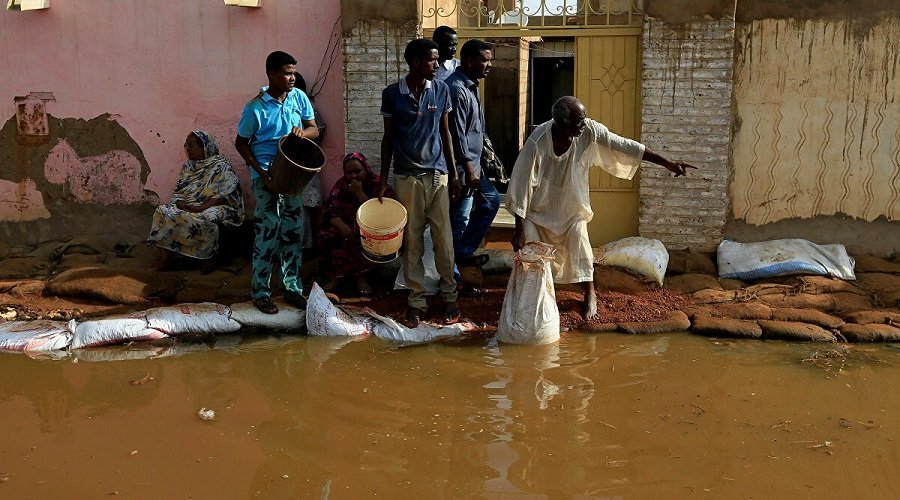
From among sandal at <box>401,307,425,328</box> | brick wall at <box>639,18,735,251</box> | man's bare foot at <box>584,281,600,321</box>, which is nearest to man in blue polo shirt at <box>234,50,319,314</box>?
sandal at <box>401,307,425,328</box>

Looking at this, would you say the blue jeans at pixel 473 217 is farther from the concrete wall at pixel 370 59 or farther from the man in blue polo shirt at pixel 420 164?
the concrete wall at pixel 370 59

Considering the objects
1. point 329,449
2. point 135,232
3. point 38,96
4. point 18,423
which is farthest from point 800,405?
point 38,96

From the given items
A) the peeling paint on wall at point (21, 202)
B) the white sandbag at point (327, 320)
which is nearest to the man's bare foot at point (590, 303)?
the white sandbag at point (327, 320)

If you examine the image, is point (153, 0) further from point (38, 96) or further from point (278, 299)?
point (278, 299)

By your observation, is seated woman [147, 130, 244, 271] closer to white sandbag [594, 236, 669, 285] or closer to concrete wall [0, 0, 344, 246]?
concrete wall [0, 0, 344, 246]

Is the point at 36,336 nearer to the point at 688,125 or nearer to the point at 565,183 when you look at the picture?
the point at 565,183

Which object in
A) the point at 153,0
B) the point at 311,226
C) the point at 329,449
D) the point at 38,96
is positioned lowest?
the point at 329,449

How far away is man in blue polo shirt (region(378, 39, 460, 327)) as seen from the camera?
A: 19.4 feet

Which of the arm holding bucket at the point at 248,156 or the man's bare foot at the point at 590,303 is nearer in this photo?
the arm holding bucket at the point at 248,156

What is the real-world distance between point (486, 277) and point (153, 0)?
12.6ft

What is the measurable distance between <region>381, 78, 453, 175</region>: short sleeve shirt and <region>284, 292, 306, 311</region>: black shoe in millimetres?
1179

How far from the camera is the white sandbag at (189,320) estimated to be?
233 inches

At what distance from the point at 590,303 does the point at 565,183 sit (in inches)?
33.7

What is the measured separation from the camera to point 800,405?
4.60m
